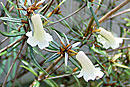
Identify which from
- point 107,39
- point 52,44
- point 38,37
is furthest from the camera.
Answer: point 107,39

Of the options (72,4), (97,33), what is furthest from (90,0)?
(72,4)

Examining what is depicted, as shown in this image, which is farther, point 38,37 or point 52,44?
point 52,44

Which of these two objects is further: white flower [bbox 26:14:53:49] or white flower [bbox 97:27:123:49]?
white flower [bbox 97:27:123:49]

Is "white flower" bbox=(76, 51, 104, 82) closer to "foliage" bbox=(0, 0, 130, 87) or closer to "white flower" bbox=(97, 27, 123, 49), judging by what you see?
"foliage" bbox=(0, 0, 130, 87)

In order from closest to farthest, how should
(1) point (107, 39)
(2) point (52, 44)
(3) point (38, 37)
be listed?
(3) point (38, 37)
(2) point (52, 44)
(1) point (107, 39)

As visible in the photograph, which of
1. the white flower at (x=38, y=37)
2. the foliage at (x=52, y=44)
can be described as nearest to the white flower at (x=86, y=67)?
the foliage at (x=52, y=44)

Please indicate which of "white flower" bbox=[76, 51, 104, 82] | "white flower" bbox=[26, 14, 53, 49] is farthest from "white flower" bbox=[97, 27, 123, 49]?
"white flower" bbox=[26, 14, 53, 49]

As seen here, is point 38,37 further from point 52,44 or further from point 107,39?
point 107,39

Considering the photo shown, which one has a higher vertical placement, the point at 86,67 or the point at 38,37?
the point at 38,37

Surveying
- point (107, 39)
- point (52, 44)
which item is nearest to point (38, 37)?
point (52, 44)

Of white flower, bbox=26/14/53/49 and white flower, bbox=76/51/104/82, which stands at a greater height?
white flower, bbox=26/14/53/49

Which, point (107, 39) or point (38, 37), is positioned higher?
point (38, 37)

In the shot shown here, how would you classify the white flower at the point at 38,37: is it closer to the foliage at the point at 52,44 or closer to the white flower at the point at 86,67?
the foliage at the point at 52,44
